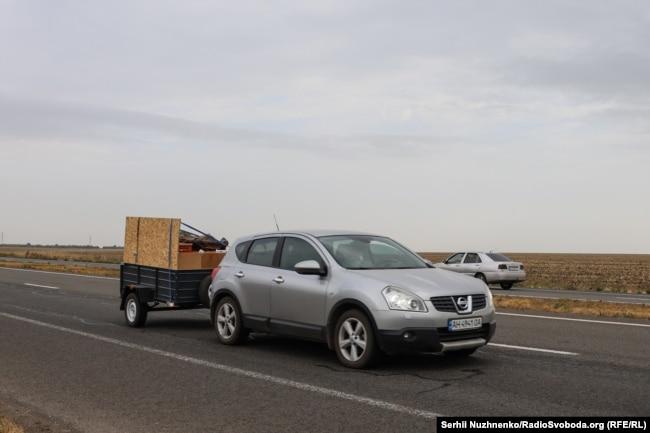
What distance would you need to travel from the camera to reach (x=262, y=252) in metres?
10.4

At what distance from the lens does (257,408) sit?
658 cm

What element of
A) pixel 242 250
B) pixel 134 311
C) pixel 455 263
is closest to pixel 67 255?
pixel 455 263

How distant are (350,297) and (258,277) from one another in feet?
6.56

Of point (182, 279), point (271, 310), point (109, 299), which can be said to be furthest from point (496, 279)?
point (271, 310)

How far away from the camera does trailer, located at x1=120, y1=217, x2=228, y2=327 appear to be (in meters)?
12.5

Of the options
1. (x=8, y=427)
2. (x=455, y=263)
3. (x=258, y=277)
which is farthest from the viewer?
(x=455, y=263)

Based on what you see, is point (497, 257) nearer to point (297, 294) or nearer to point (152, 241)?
point (152, 241)

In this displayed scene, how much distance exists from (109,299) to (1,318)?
511 centimetres

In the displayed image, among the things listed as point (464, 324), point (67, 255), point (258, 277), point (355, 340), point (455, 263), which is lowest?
point (355, 340)

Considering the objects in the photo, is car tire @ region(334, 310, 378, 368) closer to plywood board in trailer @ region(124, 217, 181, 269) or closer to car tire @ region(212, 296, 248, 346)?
car tire @ region(212, 296, 248, 346)

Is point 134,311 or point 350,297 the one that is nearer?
point 350,297

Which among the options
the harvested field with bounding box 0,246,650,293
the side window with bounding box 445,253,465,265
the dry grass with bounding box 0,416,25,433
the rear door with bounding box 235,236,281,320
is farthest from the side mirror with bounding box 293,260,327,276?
the harvested field with bounding box 0,246,650,293

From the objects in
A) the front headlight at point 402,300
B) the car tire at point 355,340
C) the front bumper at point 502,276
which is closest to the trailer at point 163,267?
the car tire at point 355,340

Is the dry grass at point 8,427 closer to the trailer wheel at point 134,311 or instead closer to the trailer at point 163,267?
the trailer at point 163,267
